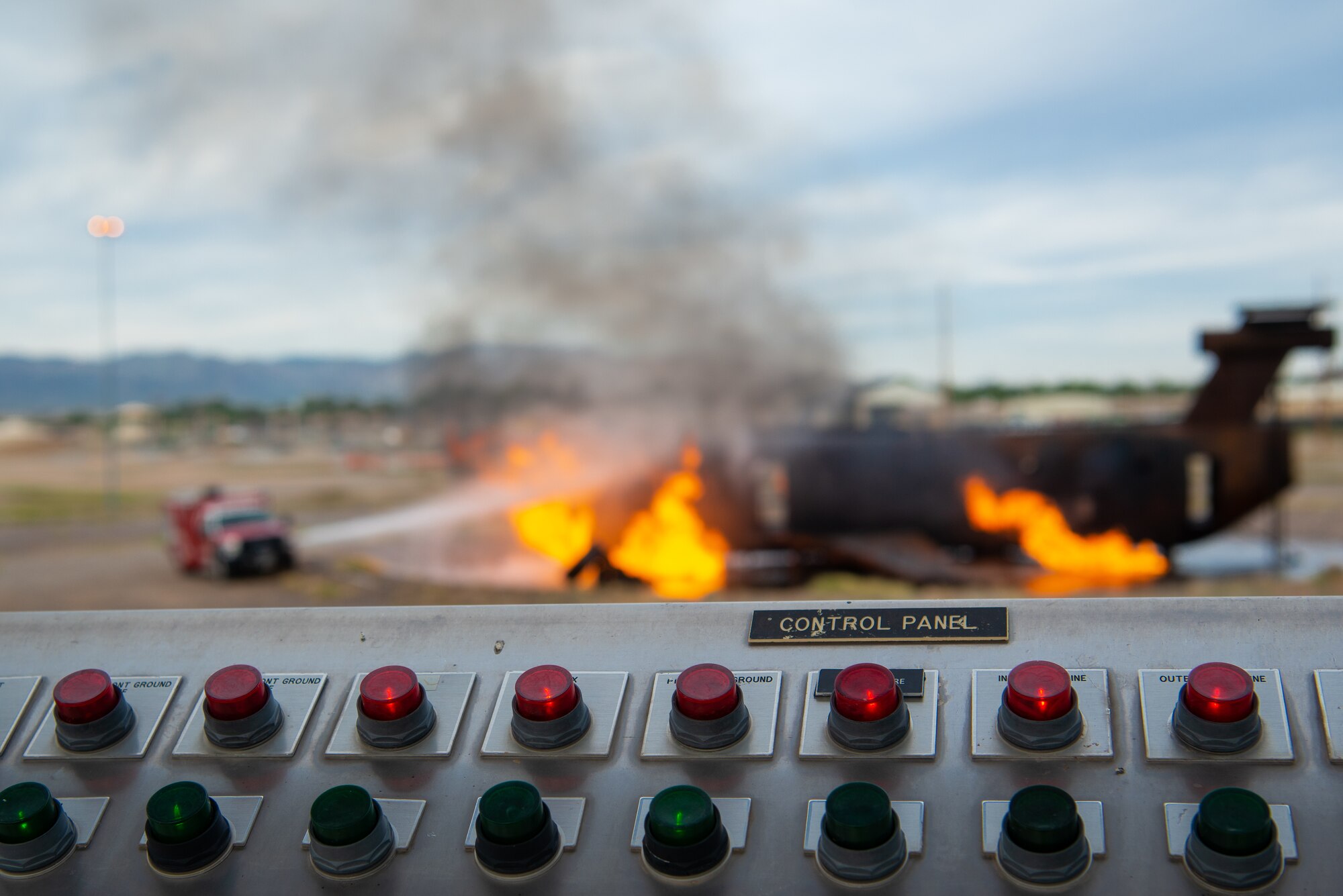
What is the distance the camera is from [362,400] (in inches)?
3376

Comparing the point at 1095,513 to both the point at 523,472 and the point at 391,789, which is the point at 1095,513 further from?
the point at 391,789

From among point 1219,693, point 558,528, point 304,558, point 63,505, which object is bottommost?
point 63,505

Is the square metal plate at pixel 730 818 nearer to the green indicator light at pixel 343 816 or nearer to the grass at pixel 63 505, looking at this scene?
the green indicator light at pixel 343 816

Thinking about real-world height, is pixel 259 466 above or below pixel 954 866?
below

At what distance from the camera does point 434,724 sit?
140 centimetres

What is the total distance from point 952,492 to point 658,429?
4758mm

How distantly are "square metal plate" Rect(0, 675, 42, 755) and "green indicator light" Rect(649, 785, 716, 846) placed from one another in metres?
0.97

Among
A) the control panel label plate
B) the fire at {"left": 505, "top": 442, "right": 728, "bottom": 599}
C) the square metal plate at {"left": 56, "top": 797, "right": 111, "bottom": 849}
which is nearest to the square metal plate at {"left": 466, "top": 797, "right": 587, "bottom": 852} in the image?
the control panel label plate

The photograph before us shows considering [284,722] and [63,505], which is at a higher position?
[284,722]

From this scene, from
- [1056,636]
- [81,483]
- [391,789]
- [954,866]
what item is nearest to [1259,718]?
[1056,636]

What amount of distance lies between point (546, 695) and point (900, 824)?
0.49 meters

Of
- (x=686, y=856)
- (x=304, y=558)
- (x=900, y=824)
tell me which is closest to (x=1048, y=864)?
(x=900, y=824)

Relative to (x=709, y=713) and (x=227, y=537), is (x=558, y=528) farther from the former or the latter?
(x=709, y=713)

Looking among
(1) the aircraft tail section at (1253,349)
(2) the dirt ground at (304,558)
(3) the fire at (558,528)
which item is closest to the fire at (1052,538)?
(2) the dirt ground at (304,558)
